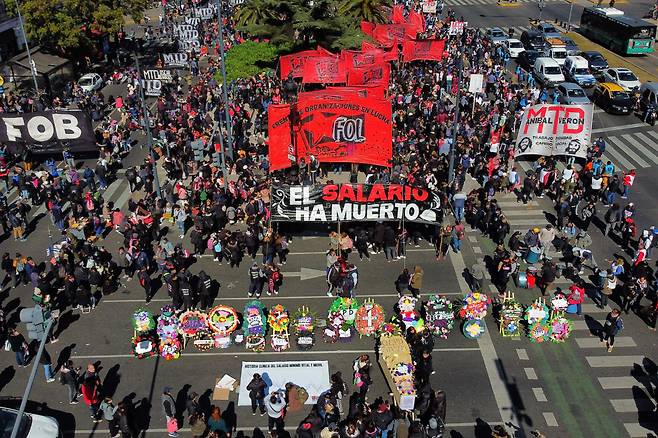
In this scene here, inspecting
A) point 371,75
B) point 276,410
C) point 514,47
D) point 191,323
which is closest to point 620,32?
point 514,47

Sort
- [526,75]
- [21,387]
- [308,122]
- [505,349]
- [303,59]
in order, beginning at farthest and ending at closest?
1. [526,75]
2. [303,59]
3. [308,122]
4. [505,349]
5. [21,387]

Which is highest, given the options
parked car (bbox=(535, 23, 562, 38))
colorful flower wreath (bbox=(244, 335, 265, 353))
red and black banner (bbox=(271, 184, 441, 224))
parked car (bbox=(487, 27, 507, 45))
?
red and black banner (bbox=(271, 184, 441, 224))

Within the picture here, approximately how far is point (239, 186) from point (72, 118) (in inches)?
386

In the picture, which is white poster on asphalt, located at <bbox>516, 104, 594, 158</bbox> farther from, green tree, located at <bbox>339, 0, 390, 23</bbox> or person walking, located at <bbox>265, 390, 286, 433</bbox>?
green tree, located at <bbox>339, 0, 390, 23</bbox>

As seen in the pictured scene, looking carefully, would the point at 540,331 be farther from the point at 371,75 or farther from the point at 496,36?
the point at 496,36

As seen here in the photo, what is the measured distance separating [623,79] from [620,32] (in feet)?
43.9

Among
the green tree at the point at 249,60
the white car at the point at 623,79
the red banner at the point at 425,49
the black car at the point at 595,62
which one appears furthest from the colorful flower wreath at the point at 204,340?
the black car at the point at 595,62

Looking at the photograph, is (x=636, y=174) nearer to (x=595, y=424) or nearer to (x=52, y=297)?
(x=595, y=424)

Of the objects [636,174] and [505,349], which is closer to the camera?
[505,349]

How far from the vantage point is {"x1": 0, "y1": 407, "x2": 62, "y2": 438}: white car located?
15000mm

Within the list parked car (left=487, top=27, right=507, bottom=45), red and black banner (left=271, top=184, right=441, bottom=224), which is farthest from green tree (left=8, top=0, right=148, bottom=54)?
red and black banner (left=271, top=184, right=441, bottom=224)

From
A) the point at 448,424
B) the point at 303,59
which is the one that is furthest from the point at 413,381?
the point at 303,59

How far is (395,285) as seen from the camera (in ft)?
73.2

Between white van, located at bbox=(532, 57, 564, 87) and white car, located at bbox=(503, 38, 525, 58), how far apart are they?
740 centimetres
